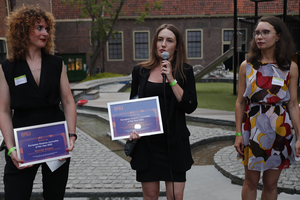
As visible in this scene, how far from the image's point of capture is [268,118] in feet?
8.45

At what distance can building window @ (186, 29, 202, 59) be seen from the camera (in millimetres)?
29766

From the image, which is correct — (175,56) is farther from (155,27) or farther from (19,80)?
(155,27)

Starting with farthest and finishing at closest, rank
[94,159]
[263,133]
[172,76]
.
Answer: [94,159] < [263,133] < [172,76]

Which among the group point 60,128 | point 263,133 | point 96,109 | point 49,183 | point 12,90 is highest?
point 12,90

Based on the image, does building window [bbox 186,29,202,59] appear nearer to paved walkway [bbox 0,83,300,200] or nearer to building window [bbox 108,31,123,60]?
building window [bbox 108,31,123,60]

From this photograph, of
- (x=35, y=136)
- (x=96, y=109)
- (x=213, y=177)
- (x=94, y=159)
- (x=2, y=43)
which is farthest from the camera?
(x=2, y=43)

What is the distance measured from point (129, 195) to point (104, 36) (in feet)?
73.2

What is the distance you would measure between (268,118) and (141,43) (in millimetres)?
28200

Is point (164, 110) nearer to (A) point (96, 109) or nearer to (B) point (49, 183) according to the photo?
(B) point (49, 183)

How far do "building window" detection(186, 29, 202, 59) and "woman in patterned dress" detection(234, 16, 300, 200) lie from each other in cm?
2760

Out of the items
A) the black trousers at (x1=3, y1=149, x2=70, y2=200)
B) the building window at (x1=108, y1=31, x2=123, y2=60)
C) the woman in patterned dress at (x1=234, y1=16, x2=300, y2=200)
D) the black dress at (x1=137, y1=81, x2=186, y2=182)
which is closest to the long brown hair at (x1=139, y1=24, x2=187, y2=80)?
the black dress at (x1=137, y1=81, x2=186, y2=182)

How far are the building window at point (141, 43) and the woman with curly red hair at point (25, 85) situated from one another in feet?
91.5

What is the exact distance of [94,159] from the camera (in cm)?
505

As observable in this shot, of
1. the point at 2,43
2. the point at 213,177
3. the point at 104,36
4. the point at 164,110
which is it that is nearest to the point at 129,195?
the point at 213,177
